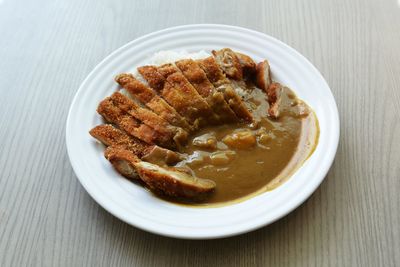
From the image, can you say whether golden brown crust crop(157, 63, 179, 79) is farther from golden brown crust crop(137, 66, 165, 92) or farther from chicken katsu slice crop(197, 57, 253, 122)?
chicken katsu slice crop(197, 57, 253, 122)

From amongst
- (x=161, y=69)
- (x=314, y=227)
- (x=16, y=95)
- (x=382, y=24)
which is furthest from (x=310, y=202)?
(x=16, y=95)

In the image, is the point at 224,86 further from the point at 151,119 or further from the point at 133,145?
the point at 133,145

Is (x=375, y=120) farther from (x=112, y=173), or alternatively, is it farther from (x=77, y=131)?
(x=77, y=131)

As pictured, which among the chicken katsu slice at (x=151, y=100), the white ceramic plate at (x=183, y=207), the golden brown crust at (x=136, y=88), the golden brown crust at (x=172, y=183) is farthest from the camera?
the golden brown crust at (x=136, y=88)

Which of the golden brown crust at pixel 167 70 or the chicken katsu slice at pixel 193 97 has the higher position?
the golden brown crust at pixel 167 70

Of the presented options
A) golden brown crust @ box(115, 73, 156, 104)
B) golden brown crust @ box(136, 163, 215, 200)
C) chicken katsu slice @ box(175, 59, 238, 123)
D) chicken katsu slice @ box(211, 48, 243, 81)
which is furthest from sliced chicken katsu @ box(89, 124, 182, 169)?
chicken katsu slice @ box(211, 48, 243, 81)

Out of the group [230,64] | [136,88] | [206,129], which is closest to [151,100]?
[136,88]

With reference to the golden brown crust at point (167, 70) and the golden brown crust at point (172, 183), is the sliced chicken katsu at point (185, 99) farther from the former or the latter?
the golden brown crust at point (172, 183)

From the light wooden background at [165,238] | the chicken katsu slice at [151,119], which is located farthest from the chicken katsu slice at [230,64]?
the light wooden background at [165,238]
